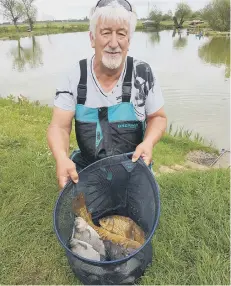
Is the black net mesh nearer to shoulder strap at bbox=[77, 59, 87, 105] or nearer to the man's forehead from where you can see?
shoulder strap at bbox=[77, 59, 87, 105]

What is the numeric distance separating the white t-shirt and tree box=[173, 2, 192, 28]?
54.1 meters

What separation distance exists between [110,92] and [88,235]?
95cm

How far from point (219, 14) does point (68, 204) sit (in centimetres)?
3974

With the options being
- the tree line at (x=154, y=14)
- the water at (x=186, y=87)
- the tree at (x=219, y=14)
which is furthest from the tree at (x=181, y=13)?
the water at (x=186, y=87)

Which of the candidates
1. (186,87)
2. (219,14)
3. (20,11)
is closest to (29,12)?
(20,11)

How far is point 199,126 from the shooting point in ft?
22.9

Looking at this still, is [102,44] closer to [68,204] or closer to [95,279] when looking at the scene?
[68,204]

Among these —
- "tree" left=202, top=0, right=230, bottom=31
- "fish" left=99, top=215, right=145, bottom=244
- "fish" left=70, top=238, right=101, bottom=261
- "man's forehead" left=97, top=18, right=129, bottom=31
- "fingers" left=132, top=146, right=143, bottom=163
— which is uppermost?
"tree" left=202, top=0, right=230, bottom=31

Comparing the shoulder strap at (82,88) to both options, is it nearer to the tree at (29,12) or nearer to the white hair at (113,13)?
the white hair at (113,13)

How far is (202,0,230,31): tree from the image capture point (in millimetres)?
36094

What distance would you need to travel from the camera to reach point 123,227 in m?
2.29

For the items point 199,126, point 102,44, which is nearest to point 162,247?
point 102,44

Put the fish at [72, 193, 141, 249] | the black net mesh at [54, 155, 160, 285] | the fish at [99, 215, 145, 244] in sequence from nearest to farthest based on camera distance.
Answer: the black net mesh at [54, 155, 160, 285], the fish at [72, 193, 141, 249], the fish at [99, 215, 145, 244]

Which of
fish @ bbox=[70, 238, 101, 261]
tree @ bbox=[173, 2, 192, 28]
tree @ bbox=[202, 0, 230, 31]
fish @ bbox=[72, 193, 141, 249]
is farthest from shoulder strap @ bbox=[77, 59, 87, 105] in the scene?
tree @ bbox=[173, 2, 192, 28]
